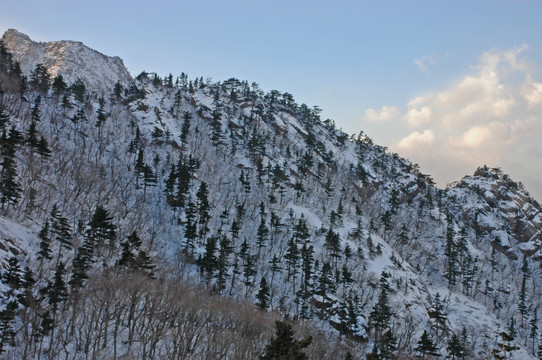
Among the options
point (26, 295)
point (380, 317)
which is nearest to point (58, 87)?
point (26, 295)

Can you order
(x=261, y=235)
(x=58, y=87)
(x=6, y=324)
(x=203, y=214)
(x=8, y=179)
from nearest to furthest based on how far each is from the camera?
(x=6, y=324), (x=8, y=179), (x=261, y=235), (x=203, y=214), (x=58, y=87)

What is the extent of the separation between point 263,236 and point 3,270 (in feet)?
186

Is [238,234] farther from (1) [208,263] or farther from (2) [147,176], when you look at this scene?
(2) [147,176]

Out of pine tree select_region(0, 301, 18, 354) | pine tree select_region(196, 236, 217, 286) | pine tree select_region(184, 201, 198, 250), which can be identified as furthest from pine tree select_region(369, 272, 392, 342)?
pine tree select_region(0, 301, 18, 354)

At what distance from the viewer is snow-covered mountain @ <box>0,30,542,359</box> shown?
31734mm

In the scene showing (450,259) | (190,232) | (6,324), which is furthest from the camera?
(450,259)

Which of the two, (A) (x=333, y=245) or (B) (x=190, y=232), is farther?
(A) (x=333, y=245)

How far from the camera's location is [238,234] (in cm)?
8575

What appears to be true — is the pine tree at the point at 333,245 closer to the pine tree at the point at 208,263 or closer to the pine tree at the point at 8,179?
the pine tree at the point at 208,263

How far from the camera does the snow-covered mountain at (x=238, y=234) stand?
31.7 metres

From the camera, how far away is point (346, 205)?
12256cm

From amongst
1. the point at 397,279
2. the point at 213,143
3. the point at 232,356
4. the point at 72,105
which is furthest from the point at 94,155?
the point at 397,279

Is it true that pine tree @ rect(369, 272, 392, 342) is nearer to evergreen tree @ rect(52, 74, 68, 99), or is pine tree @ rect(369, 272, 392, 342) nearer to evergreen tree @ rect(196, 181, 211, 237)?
evergreen tree @ rect(196, 181, 211, 237)

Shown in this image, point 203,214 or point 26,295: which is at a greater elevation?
point 203,214
